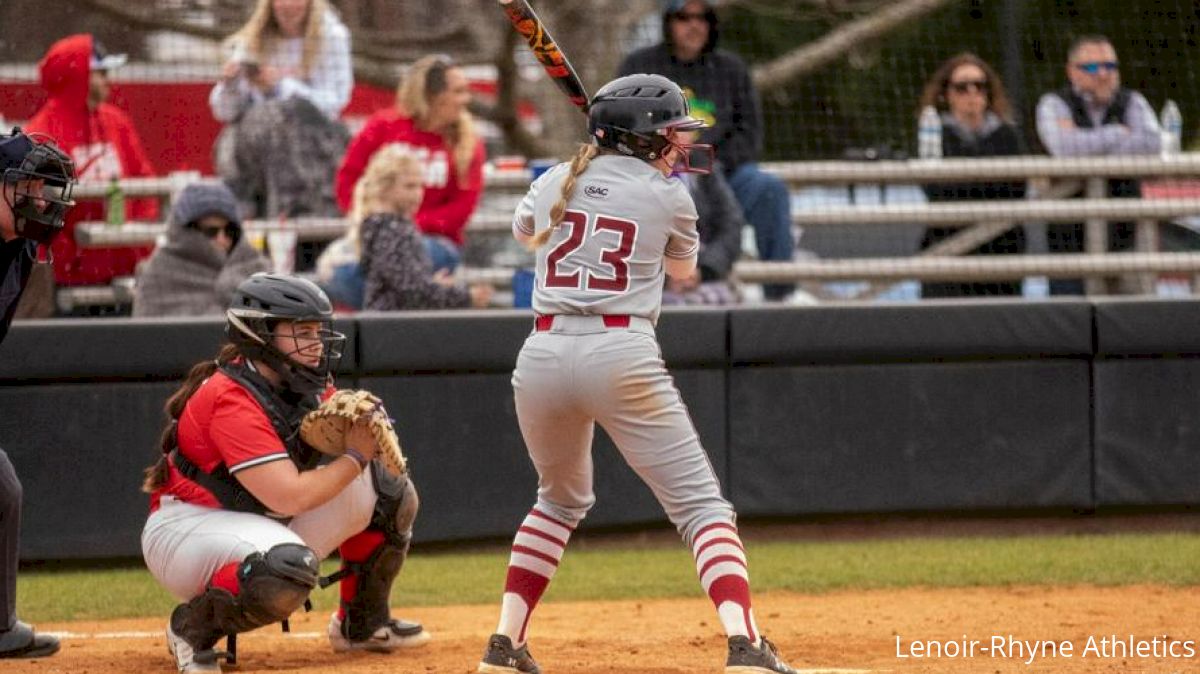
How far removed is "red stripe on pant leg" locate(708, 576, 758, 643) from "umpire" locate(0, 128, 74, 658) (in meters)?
2.39

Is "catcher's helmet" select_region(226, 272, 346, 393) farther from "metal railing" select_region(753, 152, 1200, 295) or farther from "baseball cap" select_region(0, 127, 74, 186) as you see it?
"metal railing" select_region(753, 152, 1200, 295)

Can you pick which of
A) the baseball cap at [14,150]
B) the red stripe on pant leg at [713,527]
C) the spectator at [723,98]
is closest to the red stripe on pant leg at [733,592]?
the red stripe on pant leg at [713,527]

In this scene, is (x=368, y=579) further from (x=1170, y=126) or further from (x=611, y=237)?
(x=1170, y=126)

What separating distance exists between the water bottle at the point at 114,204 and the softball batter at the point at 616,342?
493cm

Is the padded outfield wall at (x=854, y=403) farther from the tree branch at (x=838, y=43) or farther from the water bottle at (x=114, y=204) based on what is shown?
the tree branch at (x=838, y=43)

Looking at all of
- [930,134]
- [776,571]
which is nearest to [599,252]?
[776,571]

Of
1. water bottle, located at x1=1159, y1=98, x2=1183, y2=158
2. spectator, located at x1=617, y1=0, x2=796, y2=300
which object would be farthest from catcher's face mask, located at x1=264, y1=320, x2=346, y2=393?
water bottle, located at x1=1159, y1=98, x2=1183, y2=158

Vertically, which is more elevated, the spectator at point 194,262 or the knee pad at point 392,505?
the spectator at point 194,262

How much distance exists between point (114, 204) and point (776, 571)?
4197 mm

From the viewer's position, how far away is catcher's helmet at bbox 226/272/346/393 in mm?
5727

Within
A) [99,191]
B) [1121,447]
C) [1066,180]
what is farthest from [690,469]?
[1066,180]

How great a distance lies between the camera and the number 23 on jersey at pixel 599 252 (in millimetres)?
5355

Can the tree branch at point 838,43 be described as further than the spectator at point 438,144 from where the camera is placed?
Yes

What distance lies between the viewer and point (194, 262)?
28.9 ft
